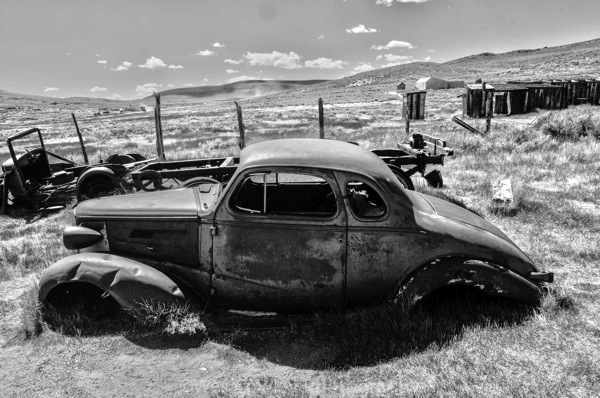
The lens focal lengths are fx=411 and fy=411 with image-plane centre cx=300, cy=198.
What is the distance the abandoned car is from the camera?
3.73 meters

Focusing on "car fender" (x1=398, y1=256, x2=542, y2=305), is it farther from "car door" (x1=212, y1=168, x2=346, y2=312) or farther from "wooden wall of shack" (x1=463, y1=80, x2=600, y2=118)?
"wooden wall of shack" (x1=463, y1=80, x2=600, y2=118)

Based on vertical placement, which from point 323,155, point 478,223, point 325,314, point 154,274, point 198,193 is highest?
point 323,155

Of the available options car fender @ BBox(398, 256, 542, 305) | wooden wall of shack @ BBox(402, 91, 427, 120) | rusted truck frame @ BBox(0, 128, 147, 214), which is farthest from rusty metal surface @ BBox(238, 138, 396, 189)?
wooden wall of shack @ BBox(402, 91, 427, 120)

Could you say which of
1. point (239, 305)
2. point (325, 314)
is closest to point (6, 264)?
point (239, 305)

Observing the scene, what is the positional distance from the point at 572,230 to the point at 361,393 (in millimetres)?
5155

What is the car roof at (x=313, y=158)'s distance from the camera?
3766mm

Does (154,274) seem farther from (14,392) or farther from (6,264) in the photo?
(6,264)

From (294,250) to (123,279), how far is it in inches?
64.6

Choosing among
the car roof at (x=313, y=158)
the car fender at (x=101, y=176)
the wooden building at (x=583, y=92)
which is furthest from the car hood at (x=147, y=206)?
the wooden building at (x=583, y=92)

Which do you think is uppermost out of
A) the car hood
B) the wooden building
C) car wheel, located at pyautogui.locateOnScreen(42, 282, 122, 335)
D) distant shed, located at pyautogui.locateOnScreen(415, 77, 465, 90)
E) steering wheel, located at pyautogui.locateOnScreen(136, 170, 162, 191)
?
distant shed, located at pyautogui.locateOnScreen(415, 77, 465, 90)

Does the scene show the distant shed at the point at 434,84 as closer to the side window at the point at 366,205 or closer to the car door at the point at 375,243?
the side window at the point at 366,205

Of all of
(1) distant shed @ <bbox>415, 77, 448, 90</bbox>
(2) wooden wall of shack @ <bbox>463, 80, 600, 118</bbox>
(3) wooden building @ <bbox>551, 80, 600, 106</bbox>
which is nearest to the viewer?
(2) wooden wall of shack @ <bbox>463, 80, 600, 118</bbox>

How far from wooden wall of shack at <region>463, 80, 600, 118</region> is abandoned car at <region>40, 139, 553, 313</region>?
2297 centimetres

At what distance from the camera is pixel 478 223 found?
426 centimetres
